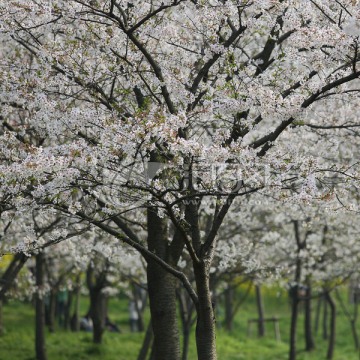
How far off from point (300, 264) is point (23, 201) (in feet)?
39.5

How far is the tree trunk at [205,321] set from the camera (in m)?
8.09

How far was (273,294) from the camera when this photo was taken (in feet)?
122

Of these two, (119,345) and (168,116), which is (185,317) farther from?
(168,116)

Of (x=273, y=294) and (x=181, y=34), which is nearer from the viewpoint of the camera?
(x=181, y=34)

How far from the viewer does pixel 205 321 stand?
8.20 metres

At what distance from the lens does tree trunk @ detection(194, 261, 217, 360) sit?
809cm

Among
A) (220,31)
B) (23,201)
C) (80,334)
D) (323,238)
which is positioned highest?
(220,31)

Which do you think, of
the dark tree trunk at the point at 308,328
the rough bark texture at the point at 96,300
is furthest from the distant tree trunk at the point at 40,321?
the dark tree trunk at the point at 308,328

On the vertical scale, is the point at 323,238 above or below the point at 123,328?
above

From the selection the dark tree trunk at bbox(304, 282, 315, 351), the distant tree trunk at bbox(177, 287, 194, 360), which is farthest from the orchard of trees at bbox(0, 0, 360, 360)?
the dark tree trunk at bbox(304, 282, 315, 351)

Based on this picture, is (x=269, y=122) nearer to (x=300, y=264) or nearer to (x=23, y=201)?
(x=300, y=264)

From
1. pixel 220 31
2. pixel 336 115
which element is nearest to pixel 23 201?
pixel 220 31

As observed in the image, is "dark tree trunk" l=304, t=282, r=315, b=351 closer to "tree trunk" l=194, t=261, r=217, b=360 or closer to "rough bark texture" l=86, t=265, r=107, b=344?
"rough bark texture" l=86, t=265, r=107, b=344

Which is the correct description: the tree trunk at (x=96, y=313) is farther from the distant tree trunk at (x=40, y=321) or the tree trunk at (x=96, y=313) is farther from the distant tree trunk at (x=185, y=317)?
the distant tree trunk at (x=185, y=317)
